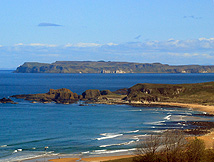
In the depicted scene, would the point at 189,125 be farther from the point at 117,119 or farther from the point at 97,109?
the point at 97,109

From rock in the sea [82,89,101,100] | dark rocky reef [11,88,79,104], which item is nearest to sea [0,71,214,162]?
dark rocky reef [11,88,79,104]

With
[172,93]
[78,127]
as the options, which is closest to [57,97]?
[172,93]

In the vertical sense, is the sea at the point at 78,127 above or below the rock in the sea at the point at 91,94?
below

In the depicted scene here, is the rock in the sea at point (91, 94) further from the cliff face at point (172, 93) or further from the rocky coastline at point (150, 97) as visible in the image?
the cliff face at point (172, 93)

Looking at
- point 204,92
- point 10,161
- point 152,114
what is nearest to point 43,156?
point 10,161

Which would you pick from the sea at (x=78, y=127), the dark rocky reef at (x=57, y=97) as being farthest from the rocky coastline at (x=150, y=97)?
the sea at (x=78, y=127)

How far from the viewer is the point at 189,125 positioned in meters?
66.8

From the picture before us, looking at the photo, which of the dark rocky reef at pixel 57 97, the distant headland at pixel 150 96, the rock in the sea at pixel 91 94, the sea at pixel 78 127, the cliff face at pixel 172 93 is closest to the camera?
the sea at pixel 78 127

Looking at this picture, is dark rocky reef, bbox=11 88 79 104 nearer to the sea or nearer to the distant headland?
the distant headland

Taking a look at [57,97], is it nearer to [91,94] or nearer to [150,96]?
[91,94]

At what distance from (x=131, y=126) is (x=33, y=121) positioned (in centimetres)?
2032

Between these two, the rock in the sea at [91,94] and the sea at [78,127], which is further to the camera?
the rock in the sea at [91,94]

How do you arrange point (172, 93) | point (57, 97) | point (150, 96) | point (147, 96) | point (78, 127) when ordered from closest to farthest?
point (78, 127) → point (150, 96) → point (147, 96) → point (172, 93) → point (57, 97)

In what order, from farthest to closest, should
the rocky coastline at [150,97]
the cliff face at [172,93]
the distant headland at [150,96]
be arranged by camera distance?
the cliff face at [172,93]
the distant headland at [150,96]
the rocky coastline at [150,97]
